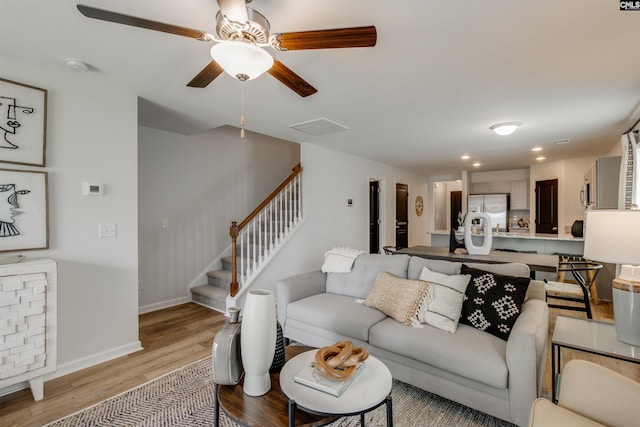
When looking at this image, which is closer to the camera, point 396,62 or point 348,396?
point 348,396

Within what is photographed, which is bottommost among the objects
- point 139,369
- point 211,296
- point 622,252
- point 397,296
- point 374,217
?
point 139,369

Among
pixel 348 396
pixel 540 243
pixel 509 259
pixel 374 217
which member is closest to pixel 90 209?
pixel 348 396

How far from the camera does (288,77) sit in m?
1.92

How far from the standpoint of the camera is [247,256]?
4.00 metres

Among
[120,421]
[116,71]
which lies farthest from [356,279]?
[116,71]

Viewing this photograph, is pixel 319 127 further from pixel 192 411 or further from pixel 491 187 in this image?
pixel 491 187

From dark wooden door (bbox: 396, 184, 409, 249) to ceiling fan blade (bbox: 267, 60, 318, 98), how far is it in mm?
5699

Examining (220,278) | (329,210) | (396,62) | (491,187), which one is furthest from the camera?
(491,187)

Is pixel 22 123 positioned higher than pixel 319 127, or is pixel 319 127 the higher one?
pixel 319 127

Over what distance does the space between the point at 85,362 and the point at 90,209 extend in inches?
50.6

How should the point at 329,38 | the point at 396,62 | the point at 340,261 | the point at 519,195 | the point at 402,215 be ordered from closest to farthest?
1. the point at 329,38
2. the point at 396,62
3. the point at 340,261
4. the point at 519,195
5. the point at 402,215

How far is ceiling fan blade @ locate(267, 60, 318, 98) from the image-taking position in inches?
70.1

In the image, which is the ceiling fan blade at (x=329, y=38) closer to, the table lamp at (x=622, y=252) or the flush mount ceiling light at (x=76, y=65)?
the table lamp at (x=622, y=252)

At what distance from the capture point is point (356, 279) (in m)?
2.98
